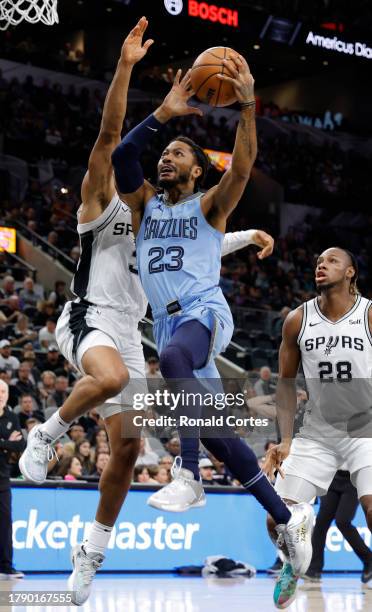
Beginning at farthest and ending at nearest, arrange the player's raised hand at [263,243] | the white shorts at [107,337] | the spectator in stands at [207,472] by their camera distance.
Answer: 1. the spectator in stands at [207,472]
2. the player's raised hand at [263,243]
3. the white shorts at [107,337]

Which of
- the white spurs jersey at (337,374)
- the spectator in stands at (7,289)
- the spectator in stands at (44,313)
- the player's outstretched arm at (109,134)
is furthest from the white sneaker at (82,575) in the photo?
the spectator in stands at (7,289)

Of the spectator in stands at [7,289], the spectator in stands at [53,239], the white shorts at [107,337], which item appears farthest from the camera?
the spectator in stands at [53,239]

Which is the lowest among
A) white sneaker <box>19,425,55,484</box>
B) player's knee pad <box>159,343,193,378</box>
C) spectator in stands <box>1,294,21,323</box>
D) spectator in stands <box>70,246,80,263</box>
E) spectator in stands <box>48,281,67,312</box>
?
white sneaker <box>19,425,55,484</box>

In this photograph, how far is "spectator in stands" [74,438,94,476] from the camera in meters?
11.7

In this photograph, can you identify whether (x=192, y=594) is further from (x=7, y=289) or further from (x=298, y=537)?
(x=7, y=289)

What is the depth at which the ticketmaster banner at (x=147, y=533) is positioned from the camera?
34.0 ft

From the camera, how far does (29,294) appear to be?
16812mm

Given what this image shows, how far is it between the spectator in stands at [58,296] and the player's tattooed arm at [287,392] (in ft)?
31.8

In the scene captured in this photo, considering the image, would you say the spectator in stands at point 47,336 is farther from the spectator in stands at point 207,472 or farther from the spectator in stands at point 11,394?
the spectator in stands at point 207,472

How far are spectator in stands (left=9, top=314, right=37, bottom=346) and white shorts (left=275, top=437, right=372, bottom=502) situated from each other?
873 cm

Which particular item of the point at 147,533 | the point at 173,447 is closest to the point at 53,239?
the point at 173,447

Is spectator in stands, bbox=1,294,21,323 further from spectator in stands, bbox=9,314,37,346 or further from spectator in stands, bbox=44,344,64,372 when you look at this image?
spectator in stands, bbox=44,344,64,372

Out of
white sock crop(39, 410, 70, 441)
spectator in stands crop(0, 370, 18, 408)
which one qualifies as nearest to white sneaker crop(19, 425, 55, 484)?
white sock crop(39, 410, 70, 441)

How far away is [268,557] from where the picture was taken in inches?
464
